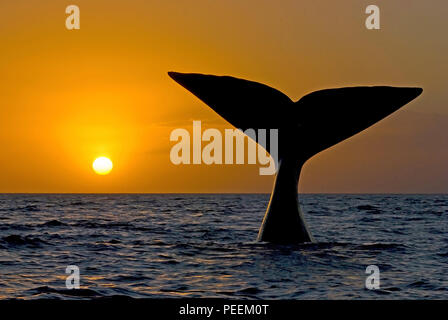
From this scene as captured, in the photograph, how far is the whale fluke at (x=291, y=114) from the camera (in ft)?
35.0

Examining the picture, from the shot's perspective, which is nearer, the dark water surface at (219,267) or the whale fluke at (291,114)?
the dark water surface at (219,267)

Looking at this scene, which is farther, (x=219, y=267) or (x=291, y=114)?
(x=291, y=114)

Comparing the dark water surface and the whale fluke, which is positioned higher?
the whale fluke

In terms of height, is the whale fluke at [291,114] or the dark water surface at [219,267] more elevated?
the whale fluke at [291,114]

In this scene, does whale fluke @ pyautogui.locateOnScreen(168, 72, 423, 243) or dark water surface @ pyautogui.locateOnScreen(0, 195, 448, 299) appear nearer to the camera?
dark water surface @ pyautogui.locateOnScreen(0, 195, 448, 299)

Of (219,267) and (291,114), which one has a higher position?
(291,114)

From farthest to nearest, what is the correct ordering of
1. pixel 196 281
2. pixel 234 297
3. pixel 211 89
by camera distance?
1. pixel 211 89
2. pixel 196 281
3. pixel 234 297

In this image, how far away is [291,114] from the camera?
11109mm

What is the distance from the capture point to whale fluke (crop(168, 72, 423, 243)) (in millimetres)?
10656

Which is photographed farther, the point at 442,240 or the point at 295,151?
the point at 442,240
